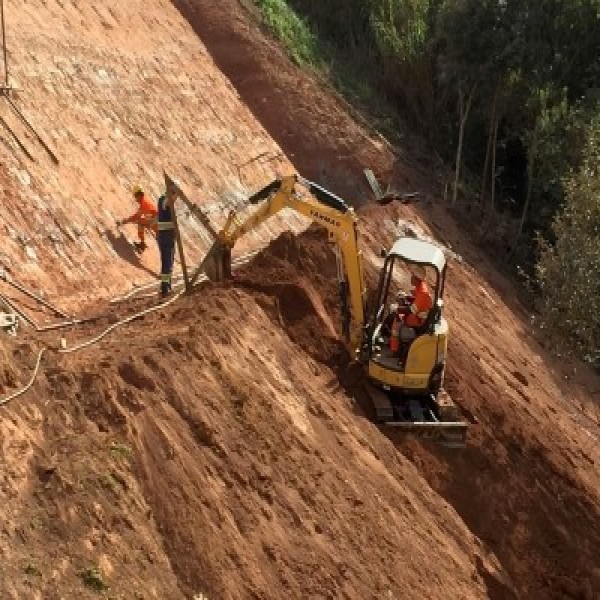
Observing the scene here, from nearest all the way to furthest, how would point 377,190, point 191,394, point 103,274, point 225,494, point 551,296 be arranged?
point 225,494 → point 191,394 → point 551,296 → point 103,274 → point 377,190

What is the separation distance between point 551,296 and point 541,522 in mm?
3474

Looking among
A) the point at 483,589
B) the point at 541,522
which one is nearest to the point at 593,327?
the point at 541,522

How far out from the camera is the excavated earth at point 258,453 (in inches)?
336

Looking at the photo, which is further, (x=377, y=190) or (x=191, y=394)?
(x=377, y=190)

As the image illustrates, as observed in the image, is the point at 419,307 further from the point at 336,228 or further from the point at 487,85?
the point at 487,85

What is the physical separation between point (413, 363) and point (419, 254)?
150cm

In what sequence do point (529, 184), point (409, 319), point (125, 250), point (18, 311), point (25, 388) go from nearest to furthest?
point (25, 388)
point (18, 311)
point (409, 319)
point (125, 250)
point (529, 184)

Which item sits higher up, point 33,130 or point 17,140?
point 33,130

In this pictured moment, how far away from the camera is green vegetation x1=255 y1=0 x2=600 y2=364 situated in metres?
24.7

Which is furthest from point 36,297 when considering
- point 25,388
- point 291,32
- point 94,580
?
point 291,32

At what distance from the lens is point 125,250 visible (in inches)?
637

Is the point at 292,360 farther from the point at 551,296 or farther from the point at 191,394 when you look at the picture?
the point at 551,296

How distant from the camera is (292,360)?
12477mm

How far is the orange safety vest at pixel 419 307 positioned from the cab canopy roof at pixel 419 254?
1.17ft
